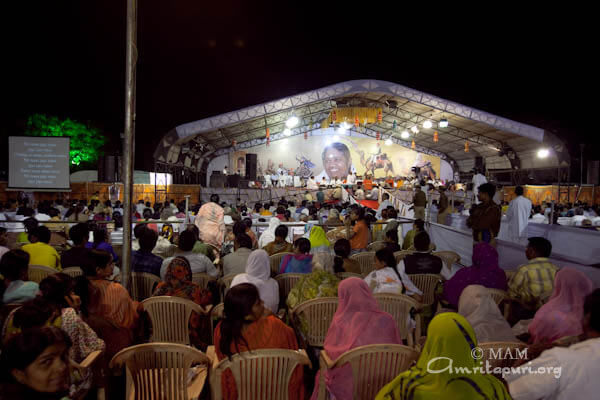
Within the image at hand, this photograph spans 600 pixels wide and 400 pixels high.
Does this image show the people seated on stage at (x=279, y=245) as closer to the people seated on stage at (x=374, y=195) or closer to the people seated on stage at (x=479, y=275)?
the people seated on stage at (x=479, y=275)

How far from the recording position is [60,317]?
194 centimetres

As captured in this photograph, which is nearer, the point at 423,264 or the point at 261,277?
the point at 261,277

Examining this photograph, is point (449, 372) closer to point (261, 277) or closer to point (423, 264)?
point (261, 277)

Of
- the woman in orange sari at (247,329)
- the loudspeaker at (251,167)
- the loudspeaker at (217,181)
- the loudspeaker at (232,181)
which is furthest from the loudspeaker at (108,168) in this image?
the woman in orange sari at (247,329)

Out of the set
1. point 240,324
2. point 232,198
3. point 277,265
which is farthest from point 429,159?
point 240,324

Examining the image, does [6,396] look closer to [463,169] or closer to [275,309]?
[275,309]

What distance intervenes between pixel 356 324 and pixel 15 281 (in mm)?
2328

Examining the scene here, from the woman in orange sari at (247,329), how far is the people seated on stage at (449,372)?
62 cm

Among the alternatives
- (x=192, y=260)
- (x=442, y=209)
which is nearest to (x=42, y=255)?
(x=192, y=260)

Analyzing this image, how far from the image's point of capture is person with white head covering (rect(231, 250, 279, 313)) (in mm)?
2809

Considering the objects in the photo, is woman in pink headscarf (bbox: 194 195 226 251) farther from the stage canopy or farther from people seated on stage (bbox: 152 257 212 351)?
the stage canopy

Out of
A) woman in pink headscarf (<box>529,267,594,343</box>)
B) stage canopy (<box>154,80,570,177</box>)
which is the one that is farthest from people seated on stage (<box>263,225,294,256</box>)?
stage canopy (<box>154,80,570,177</box>)

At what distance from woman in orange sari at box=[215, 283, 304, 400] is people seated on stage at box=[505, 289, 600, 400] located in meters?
0.89

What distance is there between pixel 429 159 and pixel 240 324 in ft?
80.1
